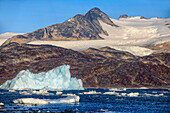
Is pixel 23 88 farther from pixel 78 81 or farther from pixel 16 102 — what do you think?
pixel 16 102

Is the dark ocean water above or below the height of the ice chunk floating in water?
below

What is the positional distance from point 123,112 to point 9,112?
2469 cm

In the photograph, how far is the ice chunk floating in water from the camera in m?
148

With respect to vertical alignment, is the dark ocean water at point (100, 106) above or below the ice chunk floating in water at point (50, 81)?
below

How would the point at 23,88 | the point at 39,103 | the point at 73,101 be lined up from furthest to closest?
the point at 23,88 < the point at 73,101 < the point at 39,103

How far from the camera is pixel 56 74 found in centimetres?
15350

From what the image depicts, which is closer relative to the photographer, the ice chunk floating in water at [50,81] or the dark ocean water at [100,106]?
the dark ocean water at [100,106]

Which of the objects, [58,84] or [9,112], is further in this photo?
[58,84]

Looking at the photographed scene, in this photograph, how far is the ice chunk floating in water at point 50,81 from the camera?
148 m

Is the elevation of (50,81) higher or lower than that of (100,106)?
higher

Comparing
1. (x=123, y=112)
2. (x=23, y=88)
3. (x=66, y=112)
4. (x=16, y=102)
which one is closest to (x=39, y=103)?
(x=16, y=102)

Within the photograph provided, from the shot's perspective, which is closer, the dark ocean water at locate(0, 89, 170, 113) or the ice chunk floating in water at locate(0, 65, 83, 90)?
the dark ocean water at locate(0, 89, 170, 113)

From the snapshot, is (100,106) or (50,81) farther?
(50,81)

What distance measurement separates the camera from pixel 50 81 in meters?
151
